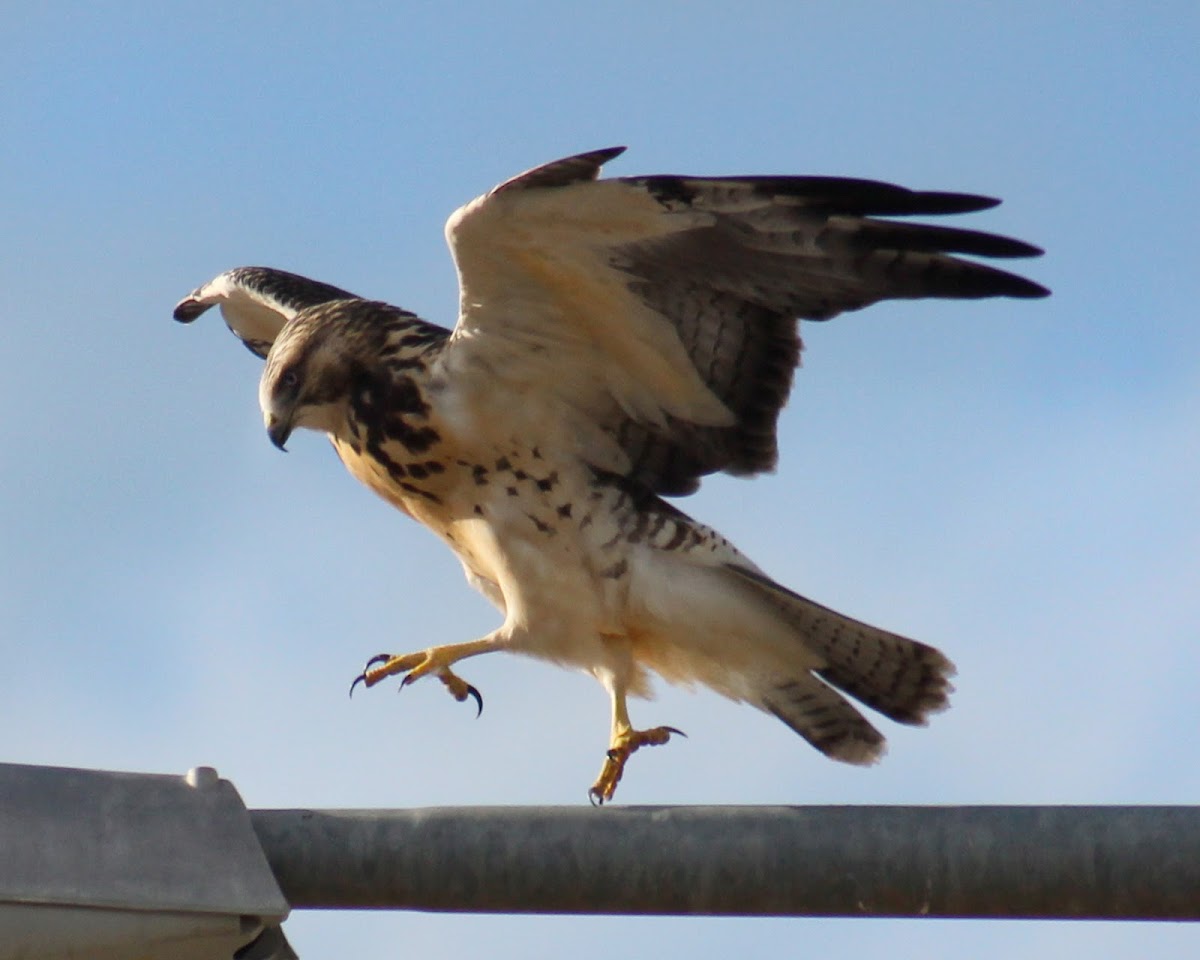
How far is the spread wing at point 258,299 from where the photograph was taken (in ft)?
22.8

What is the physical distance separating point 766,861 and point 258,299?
4.63 metres

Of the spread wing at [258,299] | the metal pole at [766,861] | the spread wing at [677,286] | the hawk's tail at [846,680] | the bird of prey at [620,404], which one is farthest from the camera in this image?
the spread wing at [258,299]

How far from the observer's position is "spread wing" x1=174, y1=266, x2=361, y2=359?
694 cm

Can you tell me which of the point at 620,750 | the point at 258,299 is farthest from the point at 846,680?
the point at 258,299

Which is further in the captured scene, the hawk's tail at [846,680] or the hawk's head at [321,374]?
the hawk's tail at [846,680]

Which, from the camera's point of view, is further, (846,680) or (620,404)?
(846,680)

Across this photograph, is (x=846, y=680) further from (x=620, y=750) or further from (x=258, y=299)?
(x=258, y=299)

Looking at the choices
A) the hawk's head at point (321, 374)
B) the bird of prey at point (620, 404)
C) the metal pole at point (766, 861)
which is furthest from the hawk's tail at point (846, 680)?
the metal pole at point (766, 861)

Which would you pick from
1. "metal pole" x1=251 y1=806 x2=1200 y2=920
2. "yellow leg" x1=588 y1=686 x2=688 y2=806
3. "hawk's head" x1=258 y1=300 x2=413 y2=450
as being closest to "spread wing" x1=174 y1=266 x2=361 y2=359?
"hawk's head" x1=258 y1=300 x2=413 y2=450

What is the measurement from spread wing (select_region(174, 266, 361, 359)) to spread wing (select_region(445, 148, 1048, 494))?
992mm

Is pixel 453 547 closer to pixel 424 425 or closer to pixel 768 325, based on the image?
pixel 424 425

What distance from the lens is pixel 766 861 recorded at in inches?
113

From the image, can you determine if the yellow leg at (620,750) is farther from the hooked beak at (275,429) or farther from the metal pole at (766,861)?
the metal pole at (766,861)

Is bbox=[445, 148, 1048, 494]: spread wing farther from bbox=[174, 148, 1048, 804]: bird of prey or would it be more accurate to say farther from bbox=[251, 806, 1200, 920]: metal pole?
bbox=[251, 806, 1200, 920]: metal pole
